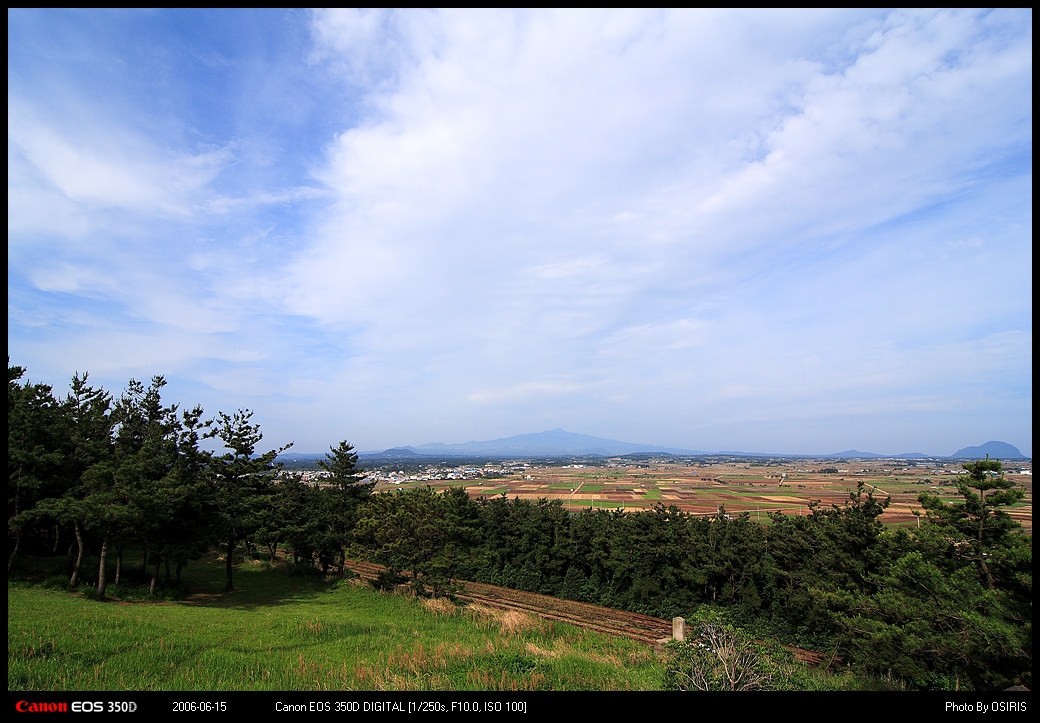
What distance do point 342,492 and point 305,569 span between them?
205 inches

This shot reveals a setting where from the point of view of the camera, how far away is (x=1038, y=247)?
4906 millimetres
